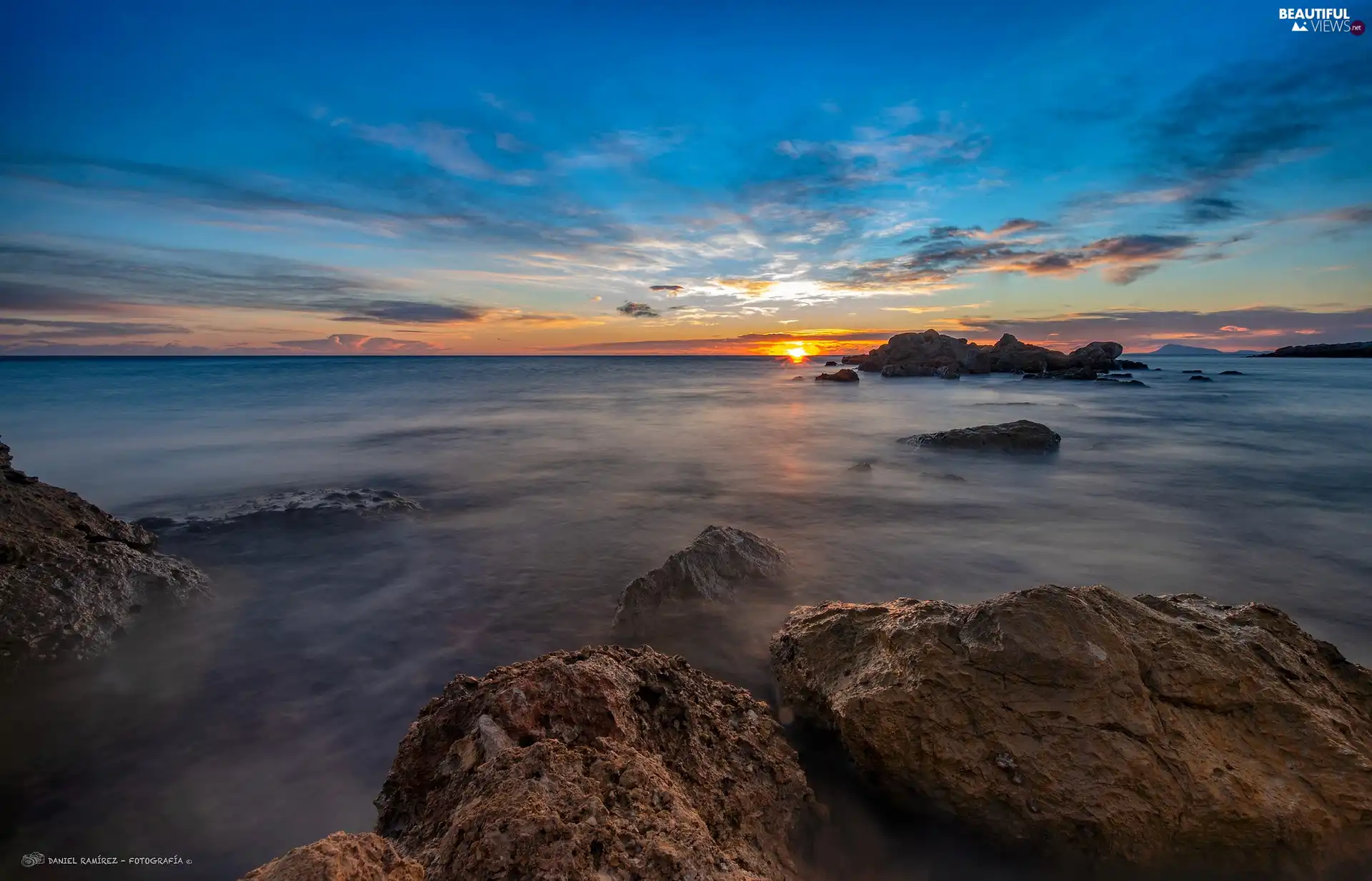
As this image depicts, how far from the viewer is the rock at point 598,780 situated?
1806 mm

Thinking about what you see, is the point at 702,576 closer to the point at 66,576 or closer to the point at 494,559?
the point at 494,559

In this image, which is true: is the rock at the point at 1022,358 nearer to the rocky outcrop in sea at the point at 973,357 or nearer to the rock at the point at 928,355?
the rocky outcrop in sea at the point at 973,357

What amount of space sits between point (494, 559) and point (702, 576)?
280cm

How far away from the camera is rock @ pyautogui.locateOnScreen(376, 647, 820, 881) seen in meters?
1.81

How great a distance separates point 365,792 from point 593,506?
593cm

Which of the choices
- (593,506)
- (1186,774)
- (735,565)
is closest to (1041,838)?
(1186,774)

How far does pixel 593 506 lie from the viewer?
9.34 meters

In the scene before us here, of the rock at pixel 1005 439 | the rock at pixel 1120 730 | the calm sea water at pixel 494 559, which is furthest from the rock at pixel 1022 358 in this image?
the rock at pixel 1120 730

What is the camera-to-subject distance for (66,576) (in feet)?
15.2

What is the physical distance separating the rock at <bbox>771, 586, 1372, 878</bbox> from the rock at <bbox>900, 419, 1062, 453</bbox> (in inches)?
398

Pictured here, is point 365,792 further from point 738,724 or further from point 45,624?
point 45,624

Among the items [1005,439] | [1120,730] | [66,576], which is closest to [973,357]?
[1005,439]

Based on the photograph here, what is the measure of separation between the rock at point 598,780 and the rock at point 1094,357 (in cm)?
6005

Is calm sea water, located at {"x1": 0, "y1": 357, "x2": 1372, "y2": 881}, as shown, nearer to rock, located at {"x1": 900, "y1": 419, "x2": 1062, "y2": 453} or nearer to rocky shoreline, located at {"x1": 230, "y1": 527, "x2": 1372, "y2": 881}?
rocky shoreline, located at {"x1": 230, "y1": 527, "x2": 1372, "y2": 881}
